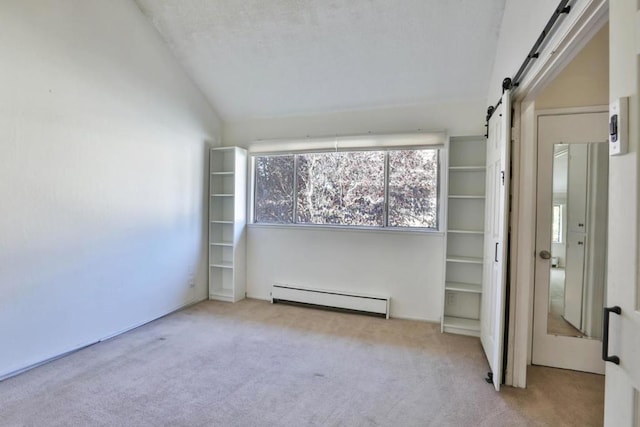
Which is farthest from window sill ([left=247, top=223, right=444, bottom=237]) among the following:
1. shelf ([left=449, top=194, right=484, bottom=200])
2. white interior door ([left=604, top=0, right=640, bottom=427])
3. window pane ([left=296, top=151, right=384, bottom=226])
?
white interior door ([left=604, top=0, right=640, bottom=427])

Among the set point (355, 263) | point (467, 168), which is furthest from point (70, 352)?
point (467, 168)

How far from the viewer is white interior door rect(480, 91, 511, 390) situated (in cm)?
222

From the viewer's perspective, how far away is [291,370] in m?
2.49

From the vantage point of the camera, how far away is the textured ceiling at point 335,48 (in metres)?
2.87

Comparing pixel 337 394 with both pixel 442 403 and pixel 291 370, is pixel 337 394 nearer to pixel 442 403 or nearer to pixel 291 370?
pixel 291 370

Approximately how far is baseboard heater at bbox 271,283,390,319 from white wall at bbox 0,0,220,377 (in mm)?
1267

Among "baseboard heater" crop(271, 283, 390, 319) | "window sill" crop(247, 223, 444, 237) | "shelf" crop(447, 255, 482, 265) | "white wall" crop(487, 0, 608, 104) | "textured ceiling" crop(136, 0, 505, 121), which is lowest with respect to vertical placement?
"baseboard heater" crop(271, 283, 390, 319)

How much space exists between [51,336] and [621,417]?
11.6ft

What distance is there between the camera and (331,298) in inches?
155

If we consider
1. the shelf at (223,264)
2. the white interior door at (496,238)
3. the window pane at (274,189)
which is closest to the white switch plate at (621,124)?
the white interior door at (496,238)

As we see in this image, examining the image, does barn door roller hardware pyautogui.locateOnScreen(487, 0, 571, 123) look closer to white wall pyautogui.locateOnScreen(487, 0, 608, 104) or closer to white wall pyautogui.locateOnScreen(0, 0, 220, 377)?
white wall pyautogui.locateOnScreen(487, 0, 608, 104)

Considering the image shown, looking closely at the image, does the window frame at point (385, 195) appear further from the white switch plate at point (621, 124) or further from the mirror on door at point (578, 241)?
the white switch plate at point (621, 124)

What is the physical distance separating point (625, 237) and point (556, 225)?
82.0 inches

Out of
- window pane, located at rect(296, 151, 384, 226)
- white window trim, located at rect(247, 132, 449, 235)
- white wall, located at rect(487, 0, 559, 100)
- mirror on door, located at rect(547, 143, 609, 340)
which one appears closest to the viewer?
white wall, located at rect(487, 0, 559, 100)
